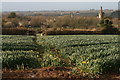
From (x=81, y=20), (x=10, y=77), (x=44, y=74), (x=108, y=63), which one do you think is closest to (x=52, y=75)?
(x=44, y=74)

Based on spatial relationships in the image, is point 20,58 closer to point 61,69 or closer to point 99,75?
point 61,69

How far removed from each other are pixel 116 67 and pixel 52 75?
2.61m

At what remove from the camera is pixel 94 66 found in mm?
7402

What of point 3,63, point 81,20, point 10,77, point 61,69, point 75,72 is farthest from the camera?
point 81,20

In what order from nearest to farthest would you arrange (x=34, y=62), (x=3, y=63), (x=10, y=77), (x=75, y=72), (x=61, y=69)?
1. (x=10, y=77)
2. (x=75, y=72)
3. (x=61, y=69)
4. (x=3, y=63)
5. (x=34, y=62)

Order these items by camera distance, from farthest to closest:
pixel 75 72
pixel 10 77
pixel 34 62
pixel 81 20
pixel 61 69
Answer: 1. pixel 81 20
2. pixel 34 62
3. pixel 61 69
4. pixel 75 72
5. pixel 10 77

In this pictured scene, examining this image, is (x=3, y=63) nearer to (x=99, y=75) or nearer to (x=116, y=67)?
(x=99, y=75)

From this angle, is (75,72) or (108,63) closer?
(75,72)

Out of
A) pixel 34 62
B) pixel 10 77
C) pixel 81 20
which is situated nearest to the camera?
pixel 10 77

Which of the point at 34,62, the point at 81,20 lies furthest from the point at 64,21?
the point at 34,62

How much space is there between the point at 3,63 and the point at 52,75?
2360mm

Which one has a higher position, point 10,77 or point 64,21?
point 64,21

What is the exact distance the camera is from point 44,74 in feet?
22.9

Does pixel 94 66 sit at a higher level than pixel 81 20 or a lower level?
lower
